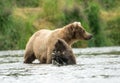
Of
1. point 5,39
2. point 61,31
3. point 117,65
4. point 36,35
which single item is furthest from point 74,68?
point 5,39

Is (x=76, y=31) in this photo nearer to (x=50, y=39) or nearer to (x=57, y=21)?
(x=50, y=39)

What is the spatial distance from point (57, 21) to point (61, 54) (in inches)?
1156

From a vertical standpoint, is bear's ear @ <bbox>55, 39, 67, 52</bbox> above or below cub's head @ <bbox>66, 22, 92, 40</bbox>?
below

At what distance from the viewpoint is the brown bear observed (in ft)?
70.7

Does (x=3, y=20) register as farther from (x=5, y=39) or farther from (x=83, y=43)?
(x=83, y=43)

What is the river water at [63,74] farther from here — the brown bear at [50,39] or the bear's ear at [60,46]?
the brown bear at [50,39]

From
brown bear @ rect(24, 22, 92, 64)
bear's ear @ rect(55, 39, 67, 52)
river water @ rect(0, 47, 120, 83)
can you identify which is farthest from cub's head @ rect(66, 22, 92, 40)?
river water @ rect(0, 47, 120, 83)

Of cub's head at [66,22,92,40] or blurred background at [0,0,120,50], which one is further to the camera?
blurred background at [0,0,120,50]

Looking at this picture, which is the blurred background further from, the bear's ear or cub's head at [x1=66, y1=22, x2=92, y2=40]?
the bear's ear

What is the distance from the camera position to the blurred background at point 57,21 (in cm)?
4372

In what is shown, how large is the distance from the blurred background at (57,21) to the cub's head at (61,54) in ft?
71.5

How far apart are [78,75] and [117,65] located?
3212mm

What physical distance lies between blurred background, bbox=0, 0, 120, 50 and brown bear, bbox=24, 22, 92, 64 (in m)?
18.9

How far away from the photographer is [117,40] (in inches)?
1873
